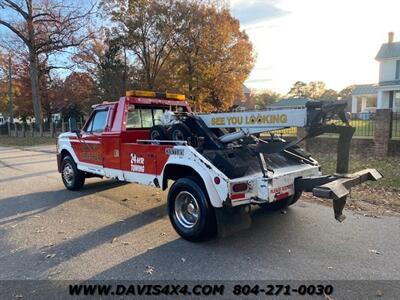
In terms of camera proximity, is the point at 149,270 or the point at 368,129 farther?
the point at 368,129

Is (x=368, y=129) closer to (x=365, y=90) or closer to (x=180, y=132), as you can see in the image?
(x=180, y=132)

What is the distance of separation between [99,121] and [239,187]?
13.2 feet

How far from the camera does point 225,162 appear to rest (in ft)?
15.5

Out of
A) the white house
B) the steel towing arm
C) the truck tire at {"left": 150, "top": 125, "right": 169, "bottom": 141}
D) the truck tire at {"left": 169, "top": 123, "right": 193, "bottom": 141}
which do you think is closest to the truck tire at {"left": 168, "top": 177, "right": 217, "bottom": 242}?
the truck tire at {"left": 169, "top": 123, "right": 193, "bottom": 141}

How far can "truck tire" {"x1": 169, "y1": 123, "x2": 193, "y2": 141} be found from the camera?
5691mm

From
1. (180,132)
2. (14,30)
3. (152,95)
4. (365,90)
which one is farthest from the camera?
(365,90)

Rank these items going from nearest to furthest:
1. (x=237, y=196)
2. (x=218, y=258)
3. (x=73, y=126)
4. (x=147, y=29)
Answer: (x=218, y=258) < (x=237, y=196) < (x=73, y=126) < (x=147, y=29)

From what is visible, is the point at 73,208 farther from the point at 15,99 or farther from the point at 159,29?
the point at 15,99

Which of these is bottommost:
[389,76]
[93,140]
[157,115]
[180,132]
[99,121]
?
[93,140]

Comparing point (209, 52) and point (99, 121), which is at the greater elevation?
point (209, 52)

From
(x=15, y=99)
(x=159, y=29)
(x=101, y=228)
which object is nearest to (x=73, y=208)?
(x=101, y=228)

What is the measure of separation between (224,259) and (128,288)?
123cm

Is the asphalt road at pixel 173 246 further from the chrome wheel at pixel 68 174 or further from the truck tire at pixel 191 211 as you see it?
the chrome wheel at pixel 68 174

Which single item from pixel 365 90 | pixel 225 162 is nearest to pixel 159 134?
pixel 225 162
